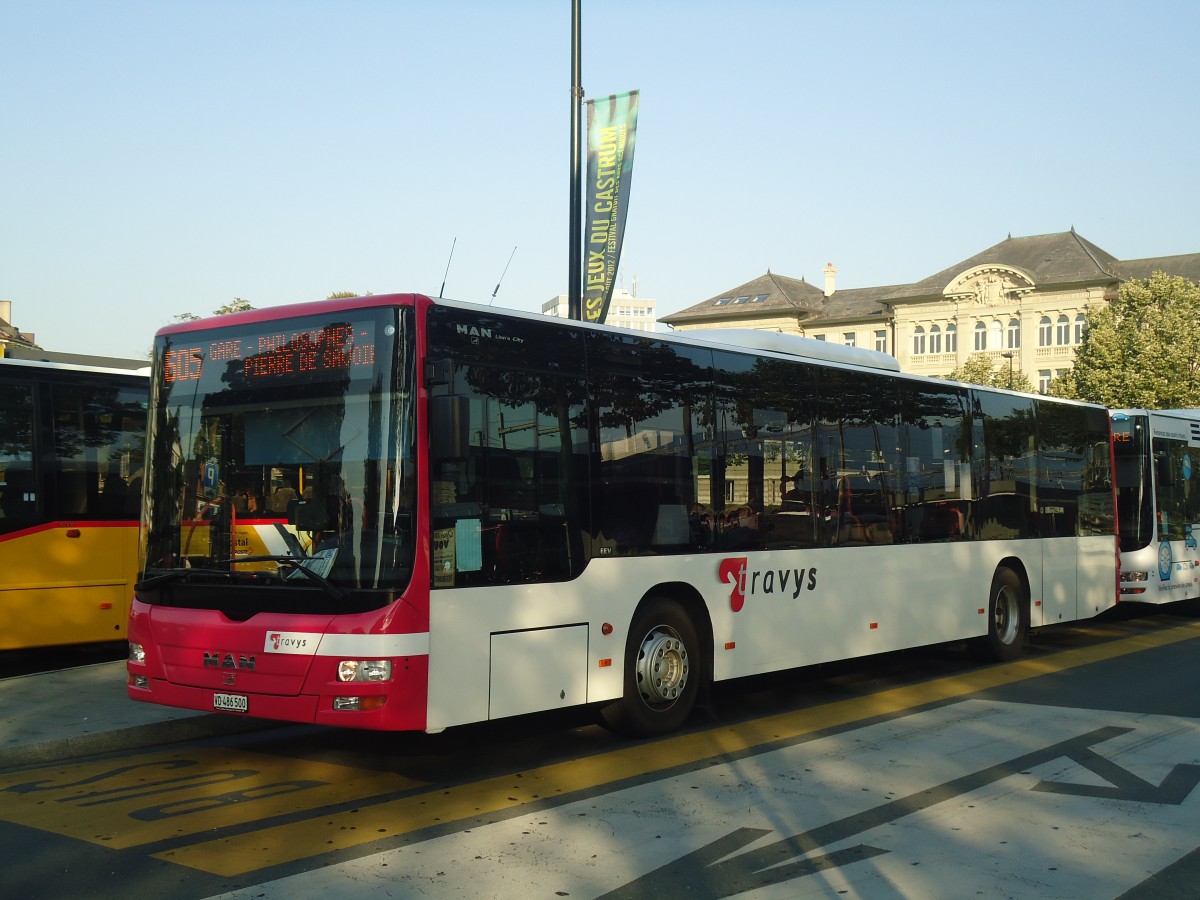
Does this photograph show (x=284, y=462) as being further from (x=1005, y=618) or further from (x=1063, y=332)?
(x=1063, y=332)

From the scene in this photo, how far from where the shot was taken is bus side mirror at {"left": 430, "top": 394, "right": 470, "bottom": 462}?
768 centimetres

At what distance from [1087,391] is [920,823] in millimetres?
56318

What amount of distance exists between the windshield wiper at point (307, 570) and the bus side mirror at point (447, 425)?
0.96 m

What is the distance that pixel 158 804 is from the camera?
7438 mm

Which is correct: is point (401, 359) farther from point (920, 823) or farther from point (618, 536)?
point (920, 823)

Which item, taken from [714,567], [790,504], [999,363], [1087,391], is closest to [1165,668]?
[790,504]

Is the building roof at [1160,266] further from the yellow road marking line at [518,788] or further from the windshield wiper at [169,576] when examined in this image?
the windshield wiper at [169,576]

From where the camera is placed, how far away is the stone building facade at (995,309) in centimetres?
8700

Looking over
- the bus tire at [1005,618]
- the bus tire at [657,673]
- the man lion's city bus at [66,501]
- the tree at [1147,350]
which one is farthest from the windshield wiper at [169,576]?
the tree at [1147,350]

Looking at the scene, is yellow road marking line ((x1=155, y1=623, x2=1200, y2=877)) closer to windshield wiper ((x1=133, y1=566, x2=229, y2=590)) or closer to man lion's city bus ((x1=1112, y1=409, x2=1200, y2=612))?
windshield wiper ((x1=133, y1=566, x2=229, y2=590))

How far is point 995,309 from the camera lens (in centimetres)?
9038

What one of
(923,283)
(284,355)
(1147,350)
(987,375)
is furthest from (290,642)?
(923,283)

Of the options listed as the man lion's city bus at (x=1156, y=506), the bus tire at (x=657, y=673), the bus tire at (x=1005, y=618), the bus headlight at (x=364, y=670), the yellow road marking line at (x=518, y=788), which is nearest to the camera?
the yellow road marking line at (x=518, y=788)

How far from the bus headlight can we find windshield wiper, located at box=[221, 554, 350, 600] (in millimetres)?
391
